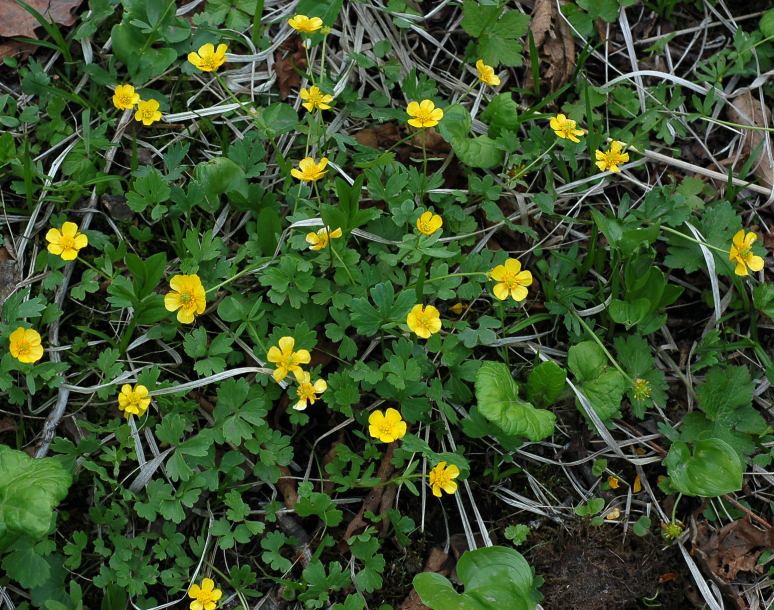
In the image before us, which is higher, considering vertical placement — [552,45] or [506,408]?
[552,45]

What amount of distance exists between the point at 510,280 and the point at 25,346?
71.5 inches

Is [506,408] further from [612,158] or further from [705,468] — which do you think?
[612,158]

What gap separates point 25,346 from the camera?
2.79m

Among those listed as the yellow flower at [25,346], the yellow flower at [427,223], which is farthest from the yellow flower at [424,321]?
the yellow flower at [25,346]

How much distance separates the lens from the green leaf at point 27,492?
243 cm

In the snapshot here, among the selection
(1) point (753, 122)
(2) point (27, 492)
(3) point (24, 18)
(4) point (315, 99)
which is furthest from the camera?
(1) point (753, 122)

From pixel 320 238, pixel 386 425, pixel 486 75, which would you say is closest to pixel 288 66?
pixel 486 75

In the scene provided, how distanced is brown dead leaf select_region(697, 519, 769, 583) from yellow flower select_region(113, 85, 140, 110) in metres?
2.88

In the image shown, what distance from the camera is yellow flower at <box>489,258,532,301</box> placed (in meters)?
2.96

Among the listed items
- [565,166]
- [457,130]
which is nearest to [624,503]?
[565,166]

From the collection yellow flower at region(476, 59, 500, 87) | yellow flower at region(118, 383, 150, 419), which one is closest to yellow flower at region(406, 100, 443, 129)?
yellow flower at region(476, 59, 500, 87)

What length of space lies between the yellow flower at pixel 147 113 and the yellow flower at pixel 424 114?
1.05 meters

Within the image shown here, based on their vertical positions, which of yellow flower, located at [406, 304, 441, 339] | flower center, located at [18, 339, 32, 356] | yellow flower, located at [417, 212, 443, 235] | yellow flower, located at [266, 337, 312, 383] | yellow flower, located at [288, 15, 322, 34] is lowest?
flower center, located at [18, 339, 32, 356]

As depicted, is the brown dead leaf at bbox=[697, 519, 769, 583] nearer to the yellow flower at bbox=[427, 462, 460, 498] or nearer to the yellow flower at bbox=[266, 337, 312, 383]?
the yellow flower at bbox=[427, 462, 460, 498]
